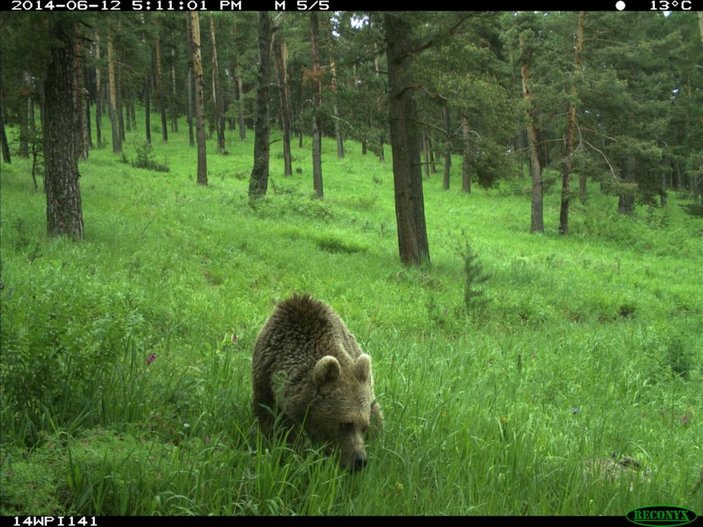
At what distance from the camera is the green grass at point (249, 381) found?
11.9 feet

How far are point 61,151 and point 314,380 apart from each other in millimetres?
9512

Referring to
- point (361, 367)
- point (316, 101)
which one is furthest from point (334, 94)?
point (316, 101)

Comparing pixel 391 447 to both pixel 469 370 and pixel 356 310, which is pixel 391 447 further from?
pixel 356 310

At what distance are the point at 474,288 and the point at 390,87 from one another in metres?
5.40

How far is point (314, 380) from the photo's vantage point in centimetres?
425

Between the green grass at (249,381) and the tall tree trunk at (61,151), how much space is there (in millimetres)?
573

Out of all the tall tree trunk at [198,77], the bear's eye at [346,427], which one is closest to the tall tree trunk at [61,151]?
the bear's eye at [346,427]

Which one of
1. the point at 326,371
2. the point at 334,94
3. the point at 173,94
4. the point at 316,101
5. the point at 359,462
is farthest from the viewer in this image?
the point at 173,94

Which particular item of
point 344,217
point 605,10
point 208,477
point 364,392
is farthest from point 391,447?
point 344,217

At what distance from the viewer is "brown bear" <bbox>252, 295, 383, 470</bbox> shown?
4.19m

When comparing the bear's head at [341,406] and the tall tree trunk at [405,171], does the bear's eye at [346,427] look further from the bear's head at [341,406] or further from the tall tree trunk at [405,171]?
the tall tree trunk at [405,171]

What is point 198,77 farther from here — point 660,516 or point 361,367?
point 660,516

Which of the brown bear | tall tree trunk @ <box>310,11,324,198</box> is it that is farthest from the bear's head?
tall tree trunk @ <box>310,11,324,198</box>

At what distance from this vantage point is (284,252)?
10.1 meters
